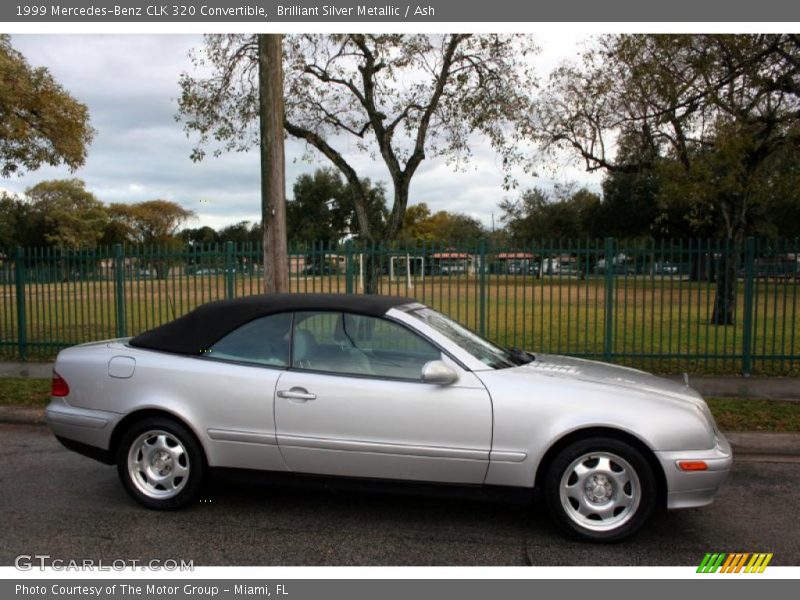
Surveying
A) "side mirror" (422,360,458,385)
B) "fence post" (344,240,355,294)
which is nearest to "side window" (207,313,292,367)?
"side mirror" (422,360,458,385)

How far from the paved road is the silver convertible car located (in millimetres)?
239

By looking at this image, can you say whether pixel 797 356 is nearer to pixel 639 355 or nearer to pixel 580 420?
pixel 639 355

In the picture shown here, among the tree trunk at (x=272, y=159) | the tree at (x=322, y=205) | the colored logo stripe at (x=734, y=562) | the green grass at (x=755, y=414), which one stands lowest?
A: the colored logo stripe at (x=734, y=562)

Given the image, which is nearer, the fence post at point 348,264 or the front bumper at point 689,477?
the front bumper at point 689,477

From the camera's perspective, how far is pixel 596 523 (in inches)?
161

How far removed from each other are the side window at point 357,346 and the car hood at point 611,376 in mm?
794

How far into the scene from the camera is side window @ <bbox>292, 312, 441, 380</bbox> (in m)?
4.42

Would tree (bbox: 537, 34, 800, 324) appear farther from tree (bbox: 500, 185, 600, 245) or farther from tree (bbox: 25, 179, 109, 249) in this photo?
tree (bbox: 25, 179, 109, 249)

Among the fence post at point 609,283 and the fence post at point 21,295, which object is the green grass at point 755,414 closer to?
the fence post at point 609,283

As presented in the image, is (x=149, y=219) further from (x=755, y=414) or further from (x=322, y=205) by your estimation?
(x=755, y=414)

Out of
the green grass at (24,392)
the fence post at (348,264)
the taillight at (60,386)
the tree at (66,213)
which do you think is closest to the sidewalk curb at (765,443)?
the fence post at (348,264)

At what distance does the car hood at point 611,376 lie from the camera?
435cm

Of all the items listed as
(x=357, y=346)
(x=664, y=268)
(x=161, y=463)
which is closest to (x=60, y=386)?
(x=161, y=463)

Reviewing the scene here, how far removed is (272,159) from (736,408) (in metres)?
6.13
